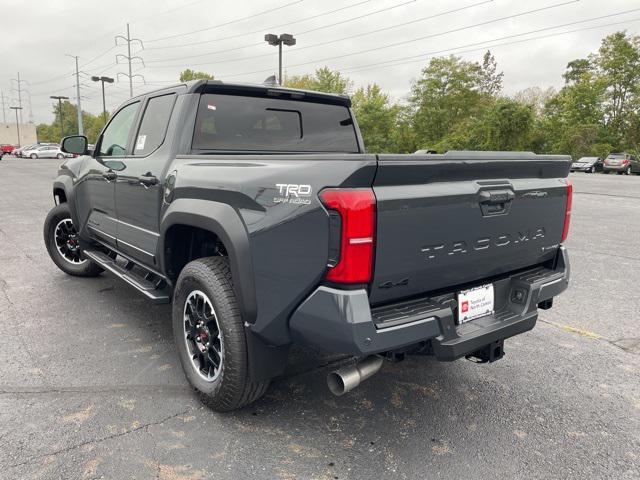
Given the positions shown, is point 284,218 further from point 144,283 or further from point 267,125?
point 144,283

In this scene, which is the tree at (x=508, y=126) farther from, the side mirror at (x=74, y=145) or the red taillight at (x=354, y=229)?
the red taillight at (x=354, y=229)

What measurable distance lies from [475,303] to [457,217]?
523 millimetres

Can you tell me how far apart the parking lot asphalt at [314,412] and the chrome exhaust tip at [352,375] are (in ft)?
1.35

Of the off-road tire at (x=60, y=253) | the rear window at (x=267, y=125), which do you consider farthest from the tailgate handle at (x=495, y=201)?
the off-road tire at (x=60, y=253)

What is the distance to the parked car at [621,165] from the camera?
3200 cm

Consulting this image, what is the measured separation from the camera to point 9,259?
630 cm

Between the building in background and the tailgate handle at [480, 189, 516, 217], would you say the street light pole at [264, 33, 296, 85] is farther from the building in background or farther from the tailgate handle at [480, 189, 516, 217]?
the building in background

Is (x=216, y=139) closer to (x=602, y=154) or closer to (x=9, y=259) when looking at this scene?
(x=9, y=259)

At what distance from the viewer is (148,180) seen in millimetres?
3361

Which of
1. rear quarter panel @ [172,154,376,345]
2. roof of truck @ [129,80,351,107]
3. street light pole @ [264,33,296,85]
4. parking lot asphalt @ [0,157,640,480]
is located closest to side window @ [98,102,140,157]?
roof of truck @ [129,80,351,107]

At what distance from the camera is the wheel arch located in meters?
2.34

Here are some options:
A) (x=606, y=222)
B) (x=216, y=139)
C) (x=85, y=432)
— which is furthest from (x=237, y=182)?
(x=606, y=222)

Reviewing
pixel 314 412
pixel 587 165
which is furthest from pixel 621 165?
pixel 314 412

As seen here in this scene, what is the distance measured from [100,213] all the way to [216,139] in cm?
167
